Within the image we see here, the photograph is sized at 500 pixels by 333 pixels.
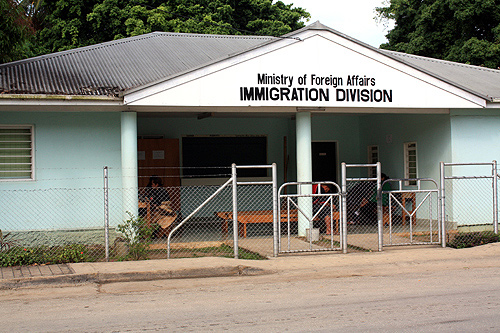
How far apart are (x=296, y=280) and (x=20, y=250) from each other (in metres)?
5.15

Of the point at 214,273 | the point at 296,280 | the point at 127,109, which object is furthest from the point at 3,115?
the point at 296,280

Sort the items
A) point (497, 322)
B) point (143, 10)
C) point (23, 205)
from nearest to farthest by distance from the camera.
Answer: point (497, 322)
point (23, 205)
point (143, 10)

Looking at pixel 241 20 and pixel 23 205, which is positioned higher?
pixel 241 20

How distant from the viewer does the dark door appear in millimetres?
18297

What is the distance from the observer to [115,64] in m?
14.6

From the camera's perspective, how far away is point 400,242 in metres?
12.7

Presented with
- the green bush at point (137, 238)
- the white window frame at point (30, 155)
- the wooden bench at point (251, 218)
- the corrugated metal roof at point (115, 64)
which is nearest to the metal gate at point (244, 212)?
the wooden bench at point (251, 218)

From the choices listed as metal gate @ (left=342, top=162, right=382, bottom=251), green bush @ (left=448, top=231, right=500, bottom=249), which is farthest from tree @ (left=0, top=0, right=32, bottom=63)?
green bush @ (left=448, top=231, right=500, bottom=249)

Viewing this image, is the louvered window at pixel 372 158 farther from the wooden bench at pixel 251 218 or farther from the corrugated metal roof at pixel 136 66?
the wooden bench at pixel 251 218

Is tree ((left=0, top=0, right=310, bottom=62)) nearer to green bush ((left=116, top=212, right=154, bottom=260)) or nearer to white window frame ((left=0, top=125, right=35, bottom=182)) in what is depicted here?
white window frame ((left=0, top=125, right=35, bottom=182))

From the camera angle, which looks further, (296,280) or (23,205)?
(23,205)

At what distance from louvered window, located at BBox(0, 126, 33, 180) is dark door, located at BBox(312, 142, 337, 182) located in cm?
899

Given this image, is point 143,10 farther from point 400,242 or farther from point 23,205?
point 400,242

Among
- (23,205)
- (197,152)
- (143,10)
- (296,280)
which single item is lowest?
(296,280)
